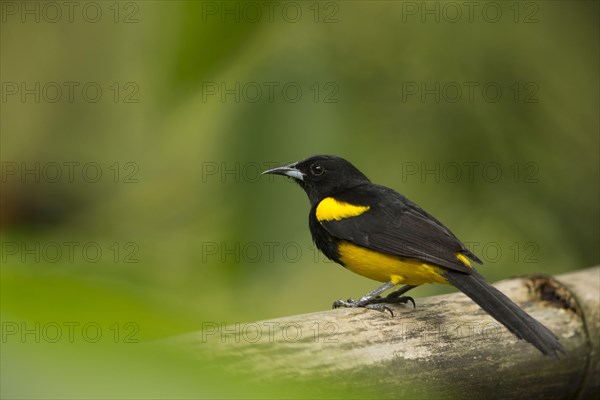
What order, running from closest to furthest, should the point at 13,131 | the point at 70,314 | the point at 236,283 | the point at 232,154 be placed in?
the point at 70,314 → the point at 236,283 → the point at 232,154 → the point at 13,131

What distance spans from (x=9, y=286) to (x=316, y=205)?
2765 millimetres

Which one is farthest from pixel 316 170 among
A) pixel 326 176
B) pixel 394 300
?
pixel 394 300

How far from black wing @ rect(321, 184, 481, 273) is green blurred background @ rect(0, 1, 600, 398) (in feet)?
0.45

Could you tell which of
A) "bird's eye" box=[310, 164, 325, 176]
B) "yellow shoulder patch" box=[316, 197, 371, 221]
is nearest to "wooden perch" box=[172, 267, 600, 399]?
"yellow shoulder patch" box=[316, 197, 371, 221]

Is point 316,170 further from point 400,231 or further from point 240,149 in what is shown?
point 240,149

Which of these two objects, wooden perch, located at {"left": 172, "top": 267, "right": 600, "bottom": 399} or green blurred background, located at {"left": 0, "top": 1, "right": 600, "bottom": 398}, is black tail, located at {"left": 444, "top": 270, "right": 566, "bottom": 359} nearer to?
wooden perch, located at {"left": 172, "top": 267, "right": 600, "bottom": 399}

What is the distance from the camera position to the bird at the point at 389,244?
8.16 feet

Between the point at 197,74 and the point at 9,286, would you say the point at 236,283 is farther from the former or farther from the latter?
the point at 9,286

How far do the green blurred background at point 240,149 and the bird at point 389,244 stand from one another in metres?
0.13

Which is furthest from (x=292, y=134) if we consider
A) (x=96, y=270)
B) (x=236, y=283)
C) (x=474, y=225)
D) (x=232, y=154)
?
(x=474, y=225)

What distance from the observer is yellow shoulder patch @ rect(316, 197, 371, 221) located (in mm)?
2836

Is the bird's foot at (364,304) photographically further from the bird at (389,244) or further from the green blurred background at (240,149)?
A: the green blurred background at (240,149)

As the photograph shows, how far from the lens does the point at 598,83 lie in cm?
363

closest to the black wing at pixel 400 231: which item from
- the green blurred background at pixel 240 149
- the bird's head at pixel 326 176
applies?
the green blurred background at pixel 240 149
